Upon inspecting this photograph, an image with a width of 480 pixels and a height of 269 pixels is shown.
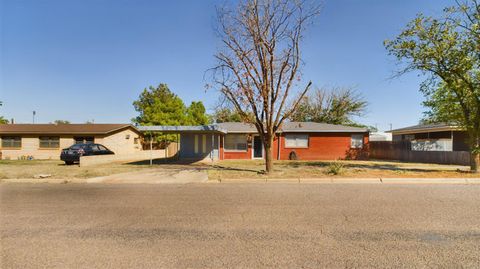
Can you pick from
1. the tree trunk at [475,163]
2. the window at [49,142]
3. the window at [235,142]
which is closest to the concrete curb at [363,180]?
the tree trunk at [475,163]

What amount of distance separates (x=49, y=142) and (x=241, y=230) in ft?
96.6

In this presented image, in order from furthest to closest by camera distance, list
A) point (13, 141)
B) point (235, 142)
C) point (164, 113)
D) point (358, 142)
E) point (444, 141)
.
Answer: point (164, 113) < point (13, 141) < point (358, 142) < point (235, 142) < point (444, 141)

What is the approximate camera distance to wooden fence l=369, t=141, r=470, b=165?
2000 centimetres

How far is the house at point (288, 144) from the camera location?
79.6 ft

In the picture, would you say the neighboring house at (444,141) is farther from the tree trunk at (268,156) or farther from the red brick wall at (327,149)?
the tree trunk at (268,156)

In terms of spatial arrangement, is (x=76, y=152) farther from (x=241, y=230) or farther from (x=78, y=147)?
(x=241, y=230)

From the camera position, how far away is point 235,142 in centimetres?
2464

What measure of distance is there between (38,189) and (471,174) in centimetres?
1818

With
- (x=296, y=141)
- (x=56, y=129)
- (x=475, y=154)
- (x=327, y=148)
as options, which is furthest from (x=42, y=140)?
(x=475, y=154)

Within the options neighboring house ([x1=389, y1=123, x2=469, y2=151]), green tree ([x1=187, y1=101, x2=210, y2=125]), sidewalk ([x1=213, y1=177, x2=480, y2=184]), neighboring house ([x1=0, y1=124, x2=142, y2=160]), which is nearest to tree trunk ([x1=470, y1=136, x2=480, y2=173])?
sidewalk ([x1=213, y1=177, x2=480, y2=184])

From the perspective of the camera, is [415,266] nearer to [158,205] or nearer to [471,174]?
[158,205]

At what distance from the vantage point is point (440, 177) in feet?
42.5

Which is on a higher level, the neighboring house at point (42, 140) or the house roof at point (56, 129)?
the house roof at point (56, 129)

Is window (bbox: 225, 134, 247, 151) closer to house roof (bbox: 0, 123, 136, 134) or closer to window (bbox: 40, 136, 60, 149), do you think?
house roof (bbox: 0, 123, 136, 134)
